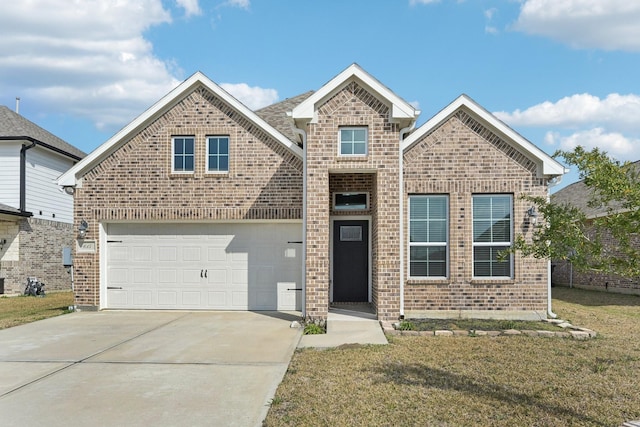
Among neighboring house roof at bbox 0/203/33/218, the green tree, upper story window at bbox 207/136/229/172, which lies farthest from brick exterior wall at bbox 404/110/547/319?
neighboring house roof at bbox 0/203/33/218

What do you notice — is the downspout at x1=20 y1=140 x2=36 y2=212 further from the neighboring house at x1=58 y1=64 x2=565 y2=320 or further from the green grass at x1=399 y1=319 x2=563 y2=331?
the green grass at x1=399 y1=319 x2=563 y2=331

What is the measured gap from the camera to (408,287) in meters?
11.3

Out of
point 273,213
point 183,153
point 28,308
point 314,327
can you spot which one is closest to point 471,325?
point 314,327

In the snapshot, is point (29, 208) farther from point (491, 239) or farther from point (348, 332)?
point (491, 239)

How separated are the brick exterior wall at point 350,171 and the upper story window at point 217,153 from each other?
2931 millimetres

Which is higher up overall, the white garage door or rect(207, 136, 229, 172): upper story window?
rect(207, 136, 229, 172): upper story window

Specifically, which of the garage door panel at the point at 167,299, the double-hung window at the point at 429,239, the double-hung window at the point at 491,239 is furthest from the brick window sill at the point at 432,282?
the garage door panel at the point at 167,299

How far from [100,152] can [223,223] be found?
3.50m

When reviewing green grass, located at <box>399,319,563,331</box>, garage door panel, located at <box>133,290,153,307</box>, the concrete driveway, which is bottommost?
the concrete driveway

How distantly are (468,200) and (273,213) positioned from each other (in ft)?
14.9

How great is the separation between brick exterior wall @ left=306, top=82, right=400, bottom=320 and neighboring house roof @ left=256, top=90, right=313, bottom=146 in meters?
3.45

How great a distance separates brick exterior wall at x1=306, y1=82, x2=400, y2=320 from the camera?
1035cm

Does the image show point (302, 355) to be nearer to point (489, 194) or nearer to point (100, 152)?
point (489, 194)

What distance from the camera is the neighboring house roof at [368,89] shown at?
10.4 meters
